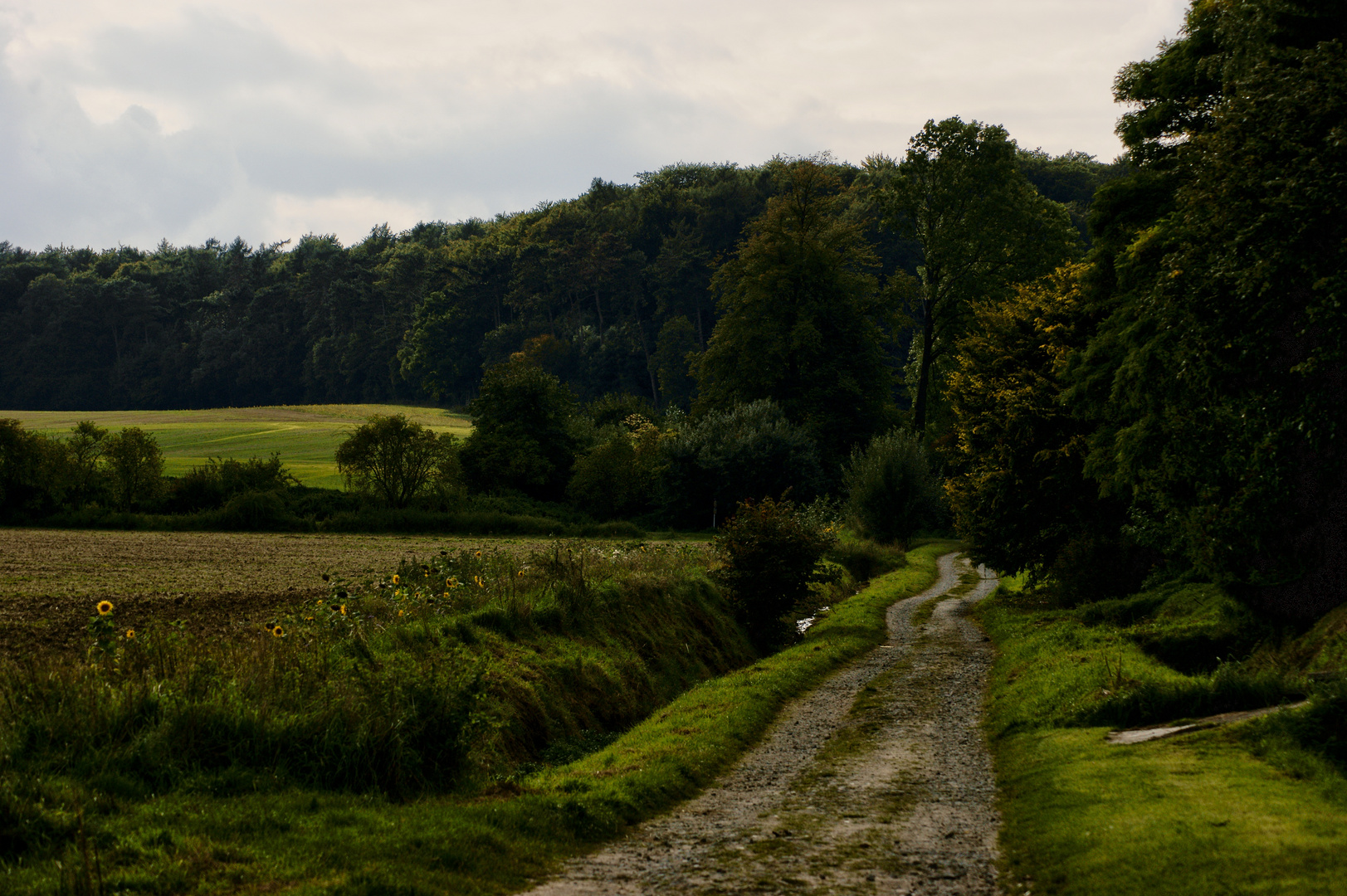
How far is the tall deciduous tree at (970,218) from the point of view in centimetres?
5928

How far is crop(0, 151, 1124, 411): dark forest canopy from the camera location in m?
112

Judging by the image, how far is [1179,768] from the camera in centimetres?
1082

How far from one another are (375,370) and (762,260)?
8807 centimetres

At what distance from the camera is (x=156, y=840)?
8023 mm

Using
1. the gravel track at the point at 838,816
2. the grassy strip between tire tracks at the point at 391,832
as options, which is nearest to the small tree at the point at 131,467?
the gravel track at the point at 838,816

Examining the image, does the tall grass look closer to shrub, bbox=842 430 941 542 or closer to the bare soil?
the bare soil

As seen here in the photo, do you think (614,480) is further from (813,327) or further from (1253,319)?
(1253,319)

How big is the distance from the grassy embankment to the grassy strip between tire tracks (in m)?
4.31

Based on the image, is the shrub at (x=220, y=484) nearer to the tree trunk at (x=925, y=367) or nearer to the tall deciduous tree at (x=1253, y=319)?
the tree trunk at (x=925, y=367)

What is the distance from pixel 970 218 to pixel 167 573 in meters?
49.5

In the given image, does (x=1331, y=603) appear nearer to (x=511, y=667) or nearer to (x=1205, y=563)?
(x=1205, y=563)

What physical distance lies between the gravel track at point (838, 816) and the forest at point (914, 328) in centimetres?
737

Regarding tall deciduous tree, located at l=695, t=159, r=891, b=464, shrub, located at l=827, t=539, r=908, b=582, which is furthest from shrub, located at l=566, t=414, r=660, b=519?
shrub, located at l=827, t=539, r=908, b=582

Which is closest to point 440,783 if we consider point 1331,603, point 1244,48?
point 1331,603
